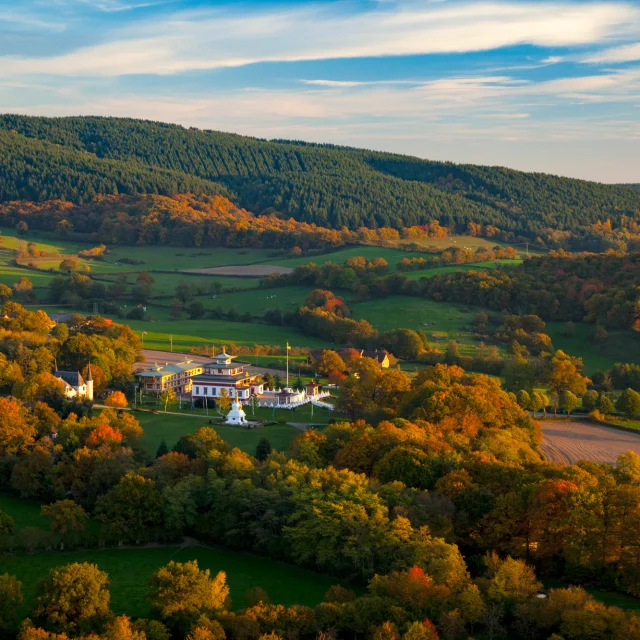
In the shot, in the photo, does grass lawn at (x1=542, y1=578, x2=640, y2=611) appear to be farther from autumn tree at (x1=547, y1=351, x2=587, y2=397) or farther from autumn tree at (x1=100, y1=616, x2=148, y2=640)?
autumn tree at (x1=547, y1=351, x2=587, y2=397)

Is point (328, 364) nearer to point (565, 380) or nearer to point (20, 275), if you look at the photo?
point (565, 380)

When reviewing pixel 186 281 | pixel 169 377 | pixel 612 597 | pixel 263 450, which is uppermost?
pixel 186 281

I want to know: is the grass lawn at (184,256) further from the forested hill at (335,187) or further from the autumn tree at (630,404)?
the autumn tree at (630,404)

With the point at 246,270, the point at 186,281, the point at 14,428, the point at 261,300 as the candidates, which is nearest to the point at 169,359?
the point at 261,300

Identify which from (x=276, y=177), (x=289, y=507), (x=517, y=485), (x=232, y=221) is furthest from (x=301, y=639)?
(x=276, y=177)

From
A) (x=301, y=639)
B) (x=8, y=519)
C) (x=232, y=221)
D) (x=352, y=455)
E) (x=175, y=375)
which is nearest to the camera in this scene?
(x=301, y=639)

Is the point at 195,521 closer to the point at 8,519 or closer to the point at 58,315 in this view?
the point at 8,519
